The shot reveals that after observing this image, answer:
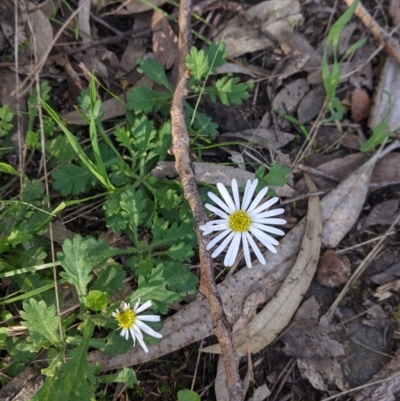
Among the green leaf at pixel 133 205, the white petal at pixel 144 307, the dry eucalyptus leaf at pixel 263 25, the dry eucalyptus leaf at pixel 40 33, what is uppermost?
the dry eucalyptus leaf at pixel 263 25

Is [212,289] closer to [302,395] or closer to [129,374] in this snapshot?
[129,374]

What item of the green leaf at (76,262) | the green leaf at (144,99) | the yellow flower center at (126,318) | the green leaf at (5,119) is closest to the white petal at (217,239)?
the yellow flower center at (126,318)

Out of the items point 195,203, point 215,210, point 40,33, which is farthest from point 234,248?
point 40,33

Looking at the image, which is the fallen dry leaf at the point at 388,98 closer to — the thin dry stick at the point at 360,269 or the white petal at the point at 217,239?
the thin dry stick at the point at 360,269

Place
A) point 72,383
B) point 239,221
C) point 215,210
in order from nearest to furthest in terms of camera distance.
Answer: point 72,383 < point 215,210 < point 239,221

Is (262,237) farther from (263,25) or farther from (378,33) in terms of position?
(378,33)

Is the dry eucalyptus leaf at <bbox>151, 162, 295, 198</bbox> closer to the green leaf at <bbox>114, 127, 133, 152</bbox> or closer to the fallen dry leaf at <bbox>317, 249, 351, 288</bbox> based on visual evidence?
the green leaf at <bbox>114, 127, 133, 152</bbox>

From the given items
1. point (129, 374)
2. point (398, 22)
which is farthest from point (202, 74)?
point (129, 374)
